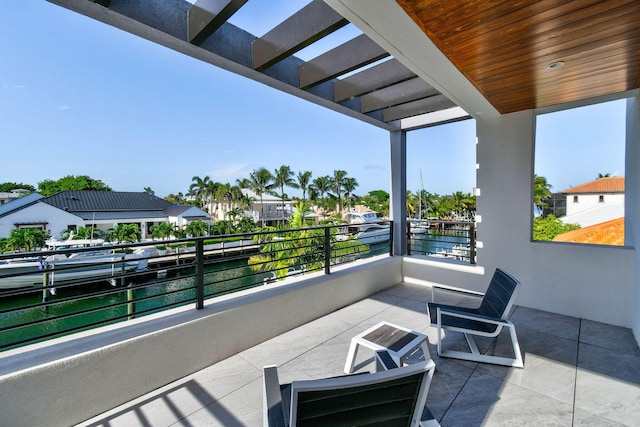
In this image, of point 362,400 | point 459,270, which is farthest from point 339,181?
point 362,400

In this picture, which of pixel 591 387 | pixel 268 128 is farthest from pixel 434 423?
pixel 268 128

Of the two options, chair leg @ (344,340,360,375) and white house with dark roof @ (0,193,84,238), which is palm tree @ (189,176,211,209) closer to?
white house with dark roof @ (0,193,84,238)

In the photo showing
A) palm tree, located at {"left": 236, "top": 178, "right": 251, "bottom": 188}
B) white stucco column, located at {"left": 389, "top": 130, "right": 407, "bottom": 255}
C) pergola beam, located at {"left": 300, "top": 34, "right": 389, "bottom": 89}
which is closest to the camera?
pergola beam, located at {"left": 300, "top": 34, "right": 389, "bottom": 89}

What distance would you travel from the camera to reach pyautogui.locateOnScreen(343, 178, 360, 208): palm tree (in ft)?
158

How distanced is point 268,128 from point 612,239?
143 ft

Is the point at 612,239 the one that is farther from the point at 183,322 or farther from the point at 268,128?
the point at 268,128

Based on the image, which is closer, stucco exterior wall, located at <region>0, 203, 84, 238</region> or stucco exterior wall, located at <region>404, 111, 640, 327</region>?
stucco exterior wall, located at <region>404, 111, 640, 327</region>

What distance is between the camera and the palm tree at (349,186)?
48.2m

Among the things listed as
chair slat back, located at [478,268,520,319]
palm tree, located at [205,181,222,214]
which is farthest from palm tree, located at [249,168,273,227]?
chair slat back, located at [478,268,520,319]

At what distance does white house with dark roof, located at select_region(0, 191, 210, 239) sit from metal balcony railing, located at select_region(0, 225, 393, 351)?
32.7 ft

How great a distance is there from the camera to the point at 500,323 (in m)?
2.65

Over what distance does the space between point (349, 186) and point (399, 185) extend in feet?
141

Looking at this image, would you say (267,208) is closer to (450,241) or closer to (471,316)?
(450,241)

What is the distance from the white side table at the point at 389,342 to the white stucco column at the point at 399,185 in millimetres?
3166
